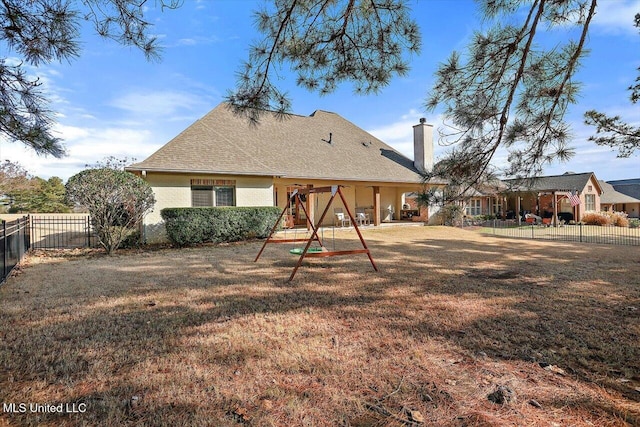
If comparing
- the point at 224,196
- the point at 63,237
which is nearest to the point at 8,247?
the point at 224,196

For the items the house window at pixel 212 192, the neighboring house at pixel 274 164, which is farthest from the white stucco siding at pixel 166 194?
the house window at pixel 212 192

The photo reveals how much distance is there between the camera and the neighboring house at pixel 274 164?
41.1ft

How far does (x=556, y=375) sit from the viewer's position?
2861mm

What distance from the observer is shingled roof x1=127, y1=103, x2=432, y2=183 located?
12984 mm

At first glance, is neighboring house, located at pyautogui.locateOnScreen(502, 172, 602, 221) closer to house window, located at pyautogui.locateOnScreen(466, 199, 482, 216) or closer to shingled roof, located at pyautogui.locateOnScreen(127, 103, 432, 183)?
house window, located at pyautogui.locateOnScreen(466, 199, 482, 216)


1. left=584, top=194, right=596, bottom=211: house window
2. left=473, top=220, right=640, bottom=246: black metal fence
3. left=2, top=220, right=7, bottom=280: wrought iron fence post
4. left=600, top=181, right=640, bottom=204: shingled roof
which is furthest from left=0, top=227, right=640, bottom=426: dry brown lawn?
left=600, top=181, right=640, bottom=204: shingled roof

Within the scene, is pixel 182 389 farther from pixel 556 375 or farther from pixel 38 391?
pixel 556 375

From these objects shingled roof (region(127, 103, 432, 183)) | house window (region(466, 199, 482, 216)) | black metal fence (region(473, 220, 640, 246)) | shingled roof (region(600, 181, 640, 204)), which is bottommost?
black metal fence (region(473, 220, 640, 246))

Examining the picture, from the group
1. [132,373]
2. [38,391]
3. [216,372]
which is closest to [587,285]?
[216,372]

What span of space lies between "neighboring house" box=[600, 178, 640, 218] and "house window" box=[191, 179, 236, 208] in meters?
37.8

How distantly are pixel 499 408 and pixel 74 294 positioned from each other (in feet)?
20.4

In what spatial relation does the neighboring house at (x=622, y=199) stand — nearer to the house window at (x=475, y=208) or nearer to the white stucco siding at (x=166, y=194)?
the house window at (x=475, y=208)

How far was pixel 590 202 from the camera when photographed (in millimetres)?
29516

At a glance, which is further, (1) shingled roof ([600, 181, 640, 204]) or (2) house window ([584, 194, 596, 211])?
(1) shingled roof ([600, 181, 640, 204])
